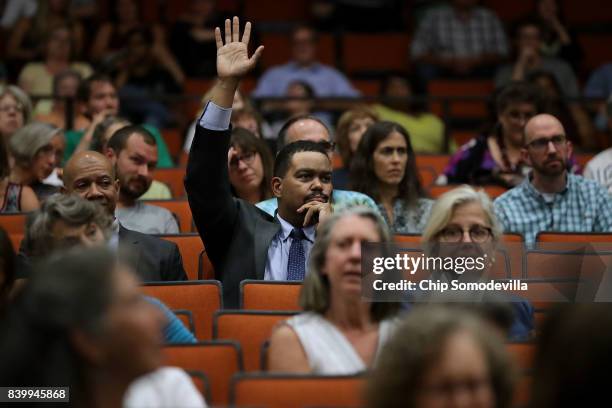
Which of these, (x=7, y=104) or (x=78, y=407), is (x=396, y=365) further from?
(x=7, y=104)

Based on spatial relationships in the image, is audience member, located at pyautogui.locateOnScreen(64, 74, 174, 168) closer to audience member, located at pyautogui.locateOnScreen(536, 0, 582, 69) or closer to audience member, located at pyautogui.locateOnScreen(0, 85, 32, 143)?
audience member, located at pyautogui.locateOnScreen(0, 85, 32, 143)

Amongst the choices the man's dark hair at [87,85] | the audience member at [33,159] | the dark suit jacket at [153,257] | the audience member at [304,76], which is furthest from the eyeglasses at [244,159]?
the audience member at [304,76]

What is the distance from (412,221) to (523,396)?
87.7 inches

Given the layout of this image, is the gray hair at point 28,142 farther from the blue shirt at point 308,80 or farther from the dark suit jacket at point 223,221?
the blue shirt at point 308,80

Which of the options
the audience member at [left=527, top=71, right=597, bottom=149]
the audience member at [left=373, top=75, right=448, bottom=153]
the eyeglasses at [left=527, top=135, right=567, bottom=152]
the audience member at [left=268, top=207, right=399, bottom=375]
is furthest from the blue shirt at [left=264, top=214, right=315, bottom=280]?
the audience member at [left=373, top=75, right=448, bottom=153]

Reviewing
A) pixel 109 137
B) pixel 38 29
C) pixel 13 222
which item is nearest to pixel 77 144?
pixel 109 137

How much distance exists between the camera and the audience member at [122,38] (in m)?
8.30

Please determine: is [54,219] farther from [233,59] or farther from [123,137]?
[123,137]

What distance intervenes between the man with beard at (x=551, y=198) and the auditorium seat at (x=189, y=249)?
135 cm

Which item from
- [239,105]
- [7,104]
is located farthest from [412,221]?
[7,104]

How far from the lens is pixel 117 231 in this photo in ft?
15.0

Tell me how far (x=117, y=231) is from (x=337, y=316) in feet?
4.17

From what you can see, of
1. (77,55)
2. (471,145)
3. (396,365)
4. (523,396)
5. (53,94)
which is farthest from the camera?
(77,55)

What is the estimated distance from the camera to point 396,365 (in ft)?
8.86
